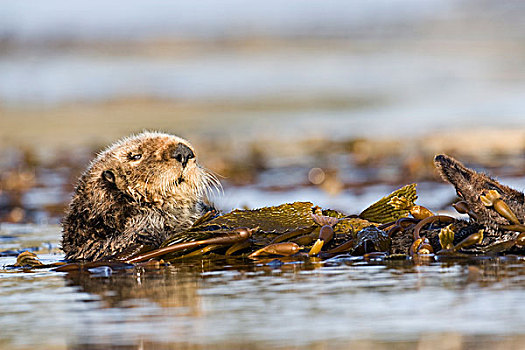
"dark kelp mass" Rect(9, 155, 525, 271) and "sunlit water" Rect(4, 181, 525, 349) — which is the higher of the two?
"dark kelp mass" Rect(9, 155, 525, 271)

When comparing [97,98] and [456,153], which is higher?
[97,98]

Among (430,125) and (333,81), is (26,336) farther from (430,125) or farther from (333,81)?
(333,81)

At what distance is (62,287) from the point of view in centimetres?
396

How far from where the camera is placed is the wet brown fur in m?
3.91

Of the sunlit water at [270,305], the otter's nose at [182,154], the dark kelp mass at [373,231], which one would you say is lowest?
the sunlit water at [270,305]

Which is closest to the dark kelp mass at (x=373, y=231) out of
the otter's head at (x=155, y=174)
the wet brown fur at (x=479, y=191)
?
the wet brown fur at (x=479, y=191)

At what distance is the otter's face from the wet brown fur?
1477 millimetres

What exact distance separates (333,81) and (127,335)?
54.8 ft

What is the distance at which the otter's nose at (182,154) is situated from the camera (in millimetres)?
4812

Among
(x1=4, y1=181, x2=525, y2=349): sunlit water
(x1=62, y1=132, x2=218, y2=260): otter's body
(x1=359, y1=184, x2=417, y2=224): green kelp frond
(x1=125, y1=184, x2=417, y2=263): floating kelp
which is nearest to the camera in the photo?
(x1=4, y1=181, x2=525, y2=349): sunlit water

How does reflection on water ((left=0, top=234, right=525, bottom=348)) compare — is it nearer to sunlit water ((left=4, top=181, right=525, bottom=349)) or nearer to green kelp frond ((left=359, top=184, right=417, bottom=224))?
sunlit water ((left=4, top=181, right=525, bottom=349))

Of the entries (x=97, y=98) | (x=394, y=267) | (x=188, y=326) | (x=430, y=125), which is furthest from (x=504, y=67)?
(x=188, y=326)

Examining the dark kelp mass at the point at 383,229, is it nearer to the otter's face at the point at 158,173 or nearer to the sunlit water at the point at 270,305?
the sunlit water at the point at 270,305

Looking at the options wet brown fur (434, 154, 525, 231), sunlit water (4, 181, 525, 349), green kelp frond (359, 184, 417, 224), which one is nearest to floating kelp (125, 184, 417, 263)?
green kelp frond (359, 184, 417, 224)
